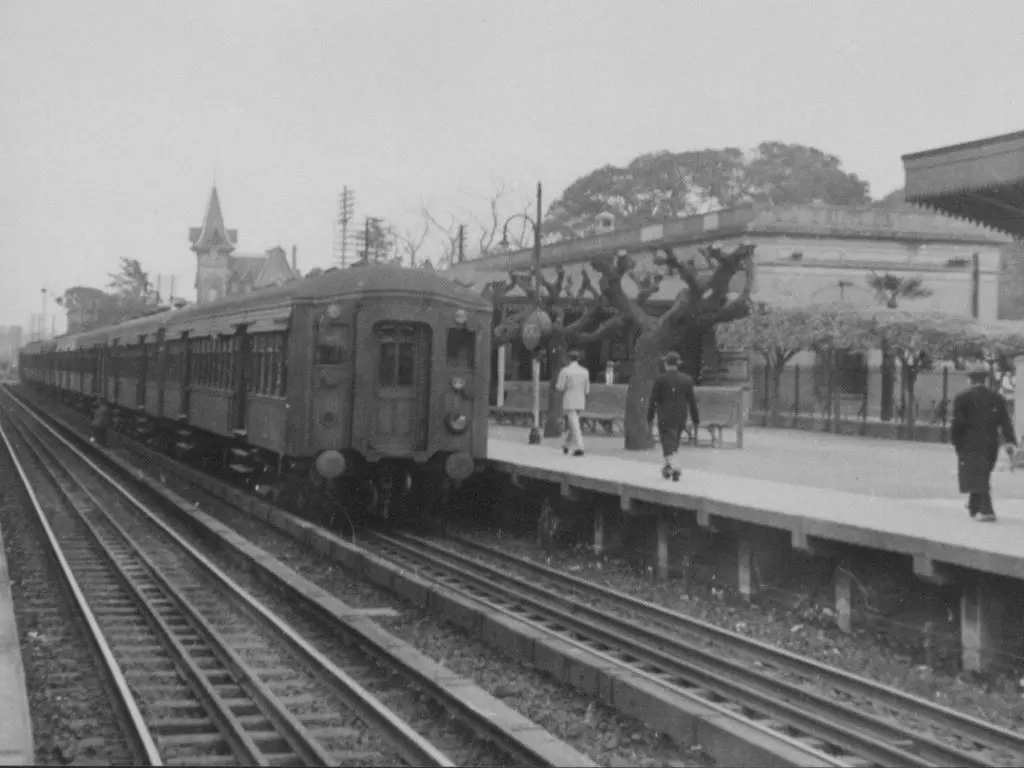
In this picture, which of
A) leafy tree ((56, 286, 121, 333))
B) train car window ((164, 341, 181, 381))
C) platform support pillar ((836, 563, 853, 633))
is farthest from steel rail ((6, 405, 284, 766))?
leafy tree ((56, 286, 121, 333))

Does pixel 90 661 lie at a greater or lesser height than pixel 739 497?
lesser

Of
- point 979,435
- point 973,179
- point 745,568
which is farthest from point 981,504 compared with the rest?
point 973,179

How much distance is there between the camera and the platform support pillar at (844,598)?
11227 mm

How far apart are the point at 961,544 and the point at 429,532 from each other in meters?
8.69

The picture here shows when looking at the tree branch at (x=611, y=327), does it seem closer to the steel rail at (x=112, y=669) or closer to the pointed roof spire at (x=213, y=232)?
the steel rail at (x=112, y=669)

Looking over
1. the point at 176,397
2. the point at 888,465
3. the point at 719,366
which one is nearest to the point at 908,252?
the point at 719,366

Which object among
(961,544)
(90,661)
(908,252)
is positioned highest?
(908,252)

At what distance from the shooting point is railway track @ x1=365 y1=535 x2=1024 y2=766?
7.63 meters

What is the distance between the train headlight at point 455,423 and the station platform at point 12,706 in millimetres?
7044

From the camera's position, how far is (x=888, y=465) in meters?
20.9

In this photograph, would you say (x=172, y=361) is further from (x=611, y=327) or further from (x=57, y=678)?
(x=57, y=678)

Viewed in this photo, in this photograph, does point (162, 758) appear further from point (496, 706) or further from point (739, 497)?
point (739, 497)

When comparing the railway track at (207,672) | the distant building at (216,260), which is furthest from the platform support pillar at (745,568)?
the distant building at (216,260)

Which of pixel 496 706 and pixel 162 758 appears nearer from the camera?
pixel 162 758
